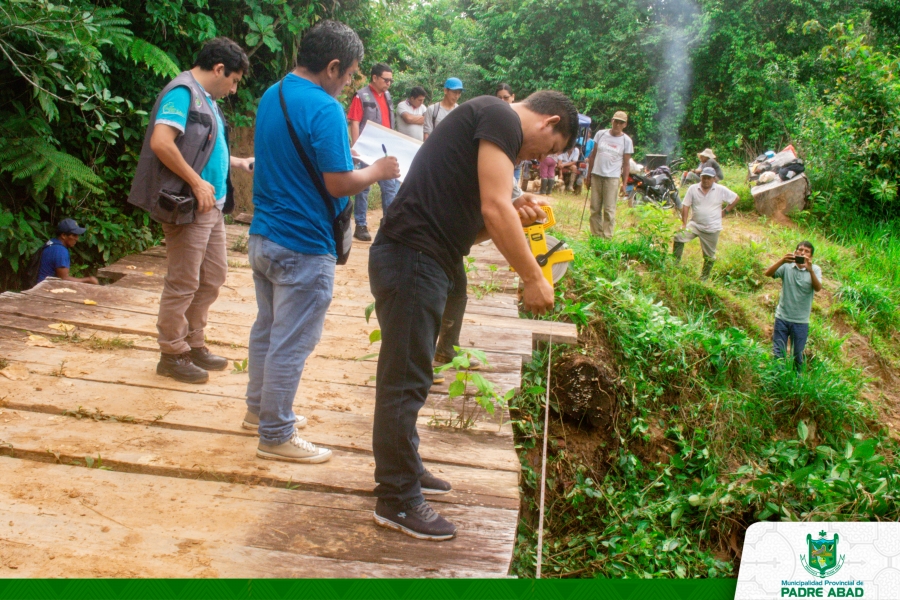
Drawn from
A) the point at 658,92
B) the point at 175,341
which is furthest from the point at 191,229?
the point at 658,92

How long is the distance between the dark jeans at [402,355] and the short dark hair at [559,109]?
0.67 metres

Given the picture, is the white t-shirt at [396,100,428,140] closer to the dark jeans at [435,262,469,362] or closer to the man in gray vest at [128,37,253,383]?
the man in gray vest at [128,37,253,383]

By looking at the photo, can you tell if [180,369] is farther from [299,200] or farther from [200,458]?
[299,200]

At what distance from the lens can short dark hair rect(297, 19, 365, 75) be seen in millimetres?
2730

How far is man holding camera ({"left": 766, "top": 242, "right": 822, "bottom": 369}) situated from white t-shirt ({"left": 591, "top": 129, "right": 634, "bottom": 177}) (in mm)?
2391

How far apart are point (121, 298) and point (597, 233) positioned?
20.5 feet

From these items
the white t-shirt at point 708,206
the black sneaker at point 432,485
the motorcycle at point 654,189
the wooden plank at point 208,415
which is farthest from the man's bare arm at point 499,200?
the motorcycle at point 654,189

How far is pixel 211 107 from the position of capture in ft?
11.7

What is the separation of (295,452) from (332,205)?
1.03 m

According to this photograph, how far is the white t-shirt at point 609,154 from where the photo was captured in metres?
8.96

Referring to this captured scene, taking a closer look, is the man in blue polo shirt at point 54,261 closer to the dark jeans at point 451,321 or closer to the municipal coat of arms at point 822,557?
the dark jeans at point 451,321

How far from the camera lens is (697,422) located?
19.6ft

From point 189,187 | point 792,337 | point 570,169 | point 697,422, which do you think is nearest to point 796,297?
point 792,337

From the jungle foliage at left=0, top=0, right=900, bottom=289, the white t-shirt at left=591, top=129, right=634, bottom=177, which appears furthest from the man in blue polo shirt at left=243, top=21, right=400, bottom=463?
the white t-shirt at left=591, top=129, right=634, bottom=177
